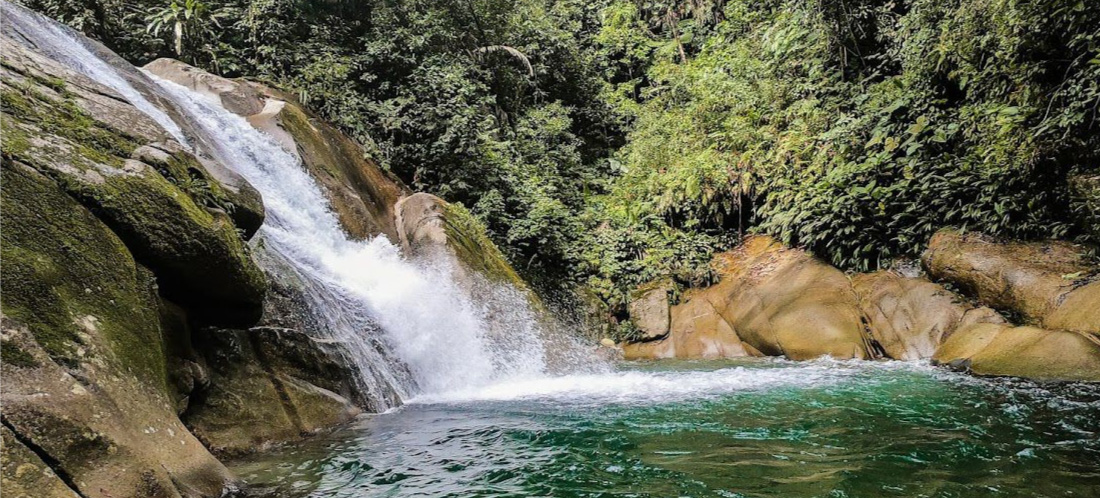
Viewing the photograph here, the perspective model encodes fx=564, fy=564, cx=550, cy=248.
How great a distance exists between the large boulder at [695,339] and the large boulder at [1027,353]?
3.76 m

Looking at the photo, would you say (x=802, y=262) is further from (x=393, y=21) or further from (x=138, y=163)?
(x=393, y=21)

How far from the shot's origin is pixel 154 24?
13.8m

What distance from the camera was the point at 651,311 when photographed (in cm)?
1380

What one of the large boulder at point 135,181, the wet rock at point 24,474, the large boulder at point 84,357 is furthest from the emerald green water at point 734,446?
the large boulder at point 135,181

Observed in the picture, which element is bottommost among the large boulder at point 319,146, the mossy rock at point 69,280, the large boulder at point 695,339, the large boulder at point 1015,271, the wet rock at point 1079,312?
the large boulder at point 695,339

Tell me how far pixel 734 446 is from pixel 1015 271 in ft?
21.9

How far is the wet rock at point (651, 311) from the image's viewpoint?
44.0 ft

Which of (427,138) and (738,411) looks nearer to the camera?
(738,411)

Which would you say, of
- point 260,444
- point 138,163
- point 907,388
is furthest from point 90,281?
point 907,388

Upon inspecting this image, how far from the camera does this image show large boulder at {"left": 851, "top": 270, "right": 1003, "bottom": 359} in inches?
344

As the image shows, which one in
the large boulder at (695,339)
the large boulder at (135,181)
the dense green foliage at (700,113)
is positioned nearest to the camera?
the large boulder at (135,181)

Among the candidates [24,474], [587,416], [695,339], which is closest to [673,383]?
[587,416]

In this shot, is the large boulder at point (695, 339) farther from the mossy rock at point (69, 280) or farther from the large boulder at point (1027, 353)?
the mossy rock at point (69, 280)

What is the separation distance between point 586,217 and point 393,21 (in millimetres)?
8354
